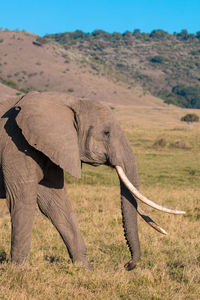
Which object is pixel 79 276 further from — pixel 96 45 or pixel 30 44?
pixel 96 45

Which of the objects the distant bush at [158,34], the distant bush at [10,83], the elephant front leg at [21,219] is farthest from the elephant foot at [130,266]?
the distant bush at [158,34]

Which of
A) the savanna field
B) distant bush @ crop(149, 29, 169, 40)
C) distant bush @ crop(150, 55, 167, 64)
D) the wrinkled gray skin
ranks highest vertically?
distant bush @ crop(149, 29, 169, 40)

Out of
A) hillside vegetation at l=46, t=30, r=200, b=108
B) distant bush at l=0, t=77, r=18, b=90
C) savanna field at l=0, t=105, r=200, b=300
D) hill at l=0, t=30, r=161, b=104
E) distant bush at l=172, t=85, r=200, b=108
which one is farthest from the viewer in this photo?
hillside vegetation at l=46, t=30, r=200, b=108

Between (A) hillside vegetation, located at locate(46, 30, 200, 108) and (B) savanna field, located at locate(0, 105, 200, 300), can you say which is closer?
(B) savanna field, located at locate(0, 105, 200, 300)

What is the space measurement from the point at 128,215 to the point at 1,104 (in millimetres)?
1924

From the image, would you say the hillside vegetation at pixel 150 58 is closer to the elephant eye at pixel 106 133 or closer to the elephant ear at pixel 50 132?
the elephant eye at pixel 106 133

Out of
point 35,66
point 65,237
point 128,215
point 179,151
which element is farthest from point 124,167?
point 35,66

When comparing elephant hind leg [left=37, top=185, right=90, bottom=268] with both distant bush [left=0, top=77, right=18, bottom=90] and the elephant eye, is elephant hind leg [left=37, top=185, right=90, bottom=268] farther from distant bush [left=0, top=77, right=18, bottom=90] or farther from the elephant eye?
distant bush [left=0, top=77, right=18, bottom=90]

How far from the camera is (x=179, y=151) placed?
23.2 meters

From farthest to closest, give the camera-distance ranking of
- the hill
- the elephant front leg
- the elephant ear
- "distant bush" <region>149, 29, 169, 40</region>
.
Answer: "distant bush" <region>149, 29, 169, 40</region>, the hill, the elephant front leg, the elephant ear

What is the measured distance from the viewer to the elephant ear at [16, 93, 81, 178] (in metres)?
4.27

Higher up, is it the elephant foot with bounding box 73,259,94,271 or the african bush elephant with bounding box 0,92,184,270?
the african bush elephant with bounding box 0,92,184,270

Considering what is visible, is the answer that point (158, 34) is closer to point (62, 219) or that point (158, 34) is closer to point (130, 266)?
point (62, 219)

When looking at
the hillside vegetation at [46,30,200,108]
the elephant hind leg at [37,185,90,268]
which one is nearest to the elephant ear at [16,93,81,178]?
the elephant hind leg at [37,185,90,268]
